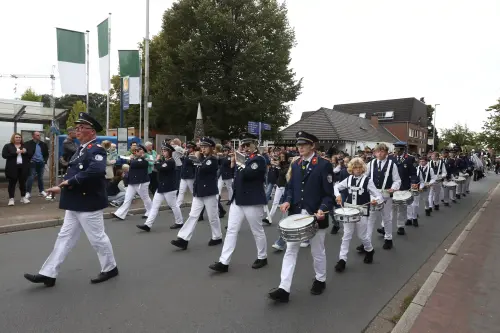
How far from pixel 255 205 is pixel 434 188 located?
29.5 feet

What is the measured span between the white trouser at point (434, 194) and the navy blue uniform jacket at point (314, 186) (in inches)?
344

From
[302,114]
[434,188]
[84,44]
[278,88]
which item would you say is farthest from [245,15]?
[302,114]

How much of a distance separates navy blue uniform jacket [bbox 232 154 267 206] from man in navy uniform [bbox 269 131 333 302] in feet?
3.12

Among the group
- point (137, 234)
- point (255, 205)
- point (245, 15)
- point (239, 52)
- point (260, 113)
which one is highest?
point (245, 15)

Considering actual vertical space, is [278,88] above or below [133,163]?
above

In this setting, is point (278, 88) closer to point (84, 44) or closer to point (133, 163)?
point (84, 44)

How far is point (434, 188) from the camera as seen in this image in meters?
12.0

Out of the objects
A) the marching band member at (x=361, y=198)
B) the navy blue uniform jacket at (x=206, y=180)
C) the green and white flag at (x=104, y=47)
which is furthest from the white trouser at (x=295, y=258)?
the green and white flag at (x=104, y=47)

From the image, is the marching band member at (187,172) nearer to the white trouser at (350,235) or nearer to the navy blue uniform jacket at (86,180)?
the navy blue uniform jacket at (86,180)

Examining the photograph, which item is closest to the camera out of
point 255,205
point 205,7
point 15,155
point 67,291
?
point 67,291

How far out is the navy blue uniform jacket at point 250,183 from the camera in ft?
17.7

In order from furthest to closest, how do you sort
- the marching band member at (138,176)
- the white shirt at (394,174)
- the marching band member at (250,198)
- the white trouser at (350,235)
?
the marching band member at (138,176) < the white shirt at (394,174) < the white trouser at (350,235) < the marching band member at (250,198)

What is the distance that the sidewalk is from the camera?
367 cm

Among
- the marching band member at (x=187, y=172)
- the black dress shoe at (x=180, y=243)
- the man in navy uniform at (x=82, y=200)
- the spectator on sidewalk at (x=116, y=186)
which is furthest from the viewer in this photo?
the spectator on sidewalk at (x=116, y=186)
